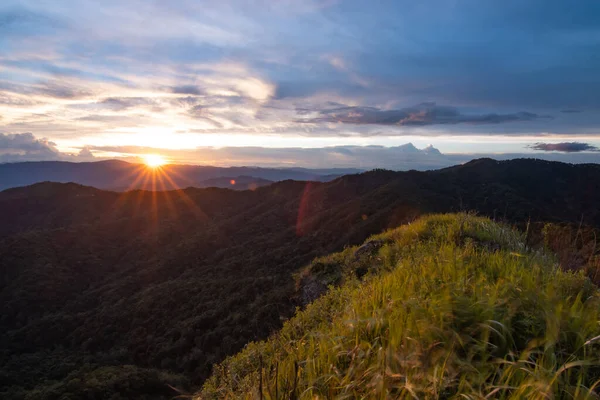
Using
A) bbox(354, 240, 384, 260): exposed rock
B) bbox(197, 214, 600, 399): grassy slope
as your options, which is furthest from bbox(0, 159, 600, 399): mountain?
bbox(354, 240, 384, 260): exposed rock

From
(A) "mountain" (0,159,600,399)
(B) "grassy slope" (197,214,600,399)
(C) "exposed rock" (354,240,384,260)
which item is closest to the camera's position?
(B) "grassy slope" (197,214,600,399)

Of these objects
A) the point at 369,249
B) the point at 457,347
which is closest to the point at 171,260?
the point at 369,249

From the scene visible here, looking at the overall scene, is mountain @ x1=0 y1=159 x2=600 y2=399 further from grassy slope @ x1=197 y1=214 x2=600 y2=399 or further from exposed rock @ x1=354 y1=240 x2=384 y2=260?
exposed rock @ x1=354 y1=240 x2=384 y2=260

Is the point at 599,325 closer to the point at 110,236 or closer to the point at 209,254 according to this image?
the point at 209,254

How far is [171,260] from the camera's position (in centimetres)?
3681

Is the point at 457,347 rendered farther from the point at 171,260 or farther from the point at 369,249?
the point at 171,260

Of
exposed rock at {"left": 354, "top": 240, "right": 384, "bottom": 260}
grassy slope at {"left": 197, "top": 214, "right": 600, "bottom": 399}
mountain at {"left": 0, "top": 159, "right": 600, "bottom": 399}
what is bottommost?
mountain at {"left": 0, "top": 159, "right": 600, "bottom": 399}

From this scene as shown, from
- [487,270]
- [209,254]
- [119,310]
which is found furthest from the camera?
[209,254]

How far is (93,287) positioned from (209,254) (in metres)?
12.0

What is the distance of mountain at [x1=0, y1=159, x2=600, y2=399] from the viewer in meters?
15.7

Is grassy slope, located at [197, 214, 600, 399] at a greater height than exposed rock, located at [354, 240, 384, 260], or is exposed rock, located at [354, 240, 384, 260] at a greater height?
grassy slope, located at [197, 214, 600, 399]

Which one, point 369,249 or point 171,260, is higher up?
point 369,249

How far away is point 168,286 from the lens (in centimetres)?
2720

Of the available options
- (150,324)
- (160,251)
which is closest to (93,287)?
(160,251)
